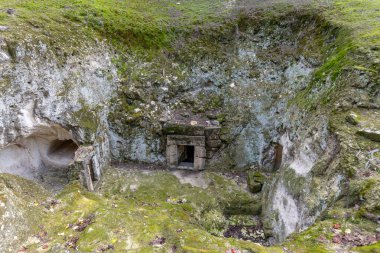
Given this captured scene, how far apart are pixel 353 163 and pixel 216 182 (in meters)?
5.01

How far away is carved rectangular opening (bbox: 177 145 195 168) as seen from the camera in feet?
33.0

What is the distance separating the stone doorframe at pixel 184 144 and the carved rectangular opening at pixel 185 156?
8.7 inches

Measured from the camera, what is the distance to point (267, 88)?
9.83 metres

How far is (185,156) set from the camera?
10.8 m

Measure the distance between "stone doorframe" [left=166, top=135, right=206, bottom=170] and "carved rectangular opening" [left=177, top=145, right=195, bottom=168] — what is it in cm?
22

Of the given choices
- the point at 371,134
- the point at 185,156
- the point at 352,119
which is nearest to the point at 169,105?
the point at 185,156

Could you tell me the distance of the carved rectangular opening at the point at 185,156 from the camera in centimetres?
1006

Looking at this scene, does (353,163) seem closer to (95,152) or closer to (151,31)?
(95,152)

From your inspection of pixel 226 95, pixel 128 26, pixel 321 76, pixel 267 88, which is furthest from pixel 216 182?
pixel 128 26

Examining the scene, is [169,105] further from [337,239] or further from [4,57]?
[337,239]

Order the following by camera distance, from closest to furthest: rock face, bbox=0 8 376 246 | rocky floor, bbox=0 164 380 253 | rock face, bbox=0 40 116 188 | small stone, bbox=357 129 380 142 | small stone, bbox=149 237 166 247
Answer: rocky floor, bbox=0 164 380 253 < small stone, bbox=149 237 166 247 < small stone, bbox=357 129 380 142 < rock face, bbox=0 40 116 188 < rock face, bbox=0 8 376 246

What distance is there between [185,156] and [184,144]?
1.32 metres

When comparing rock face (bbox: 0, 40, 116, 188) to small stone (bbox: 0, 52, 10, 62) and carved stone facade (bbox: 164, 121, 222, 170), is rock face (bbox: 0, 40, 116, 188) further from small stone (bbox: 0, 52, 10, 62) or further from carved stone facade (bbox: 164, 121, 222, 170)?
carved stone facade (bbox: 164, 121, 222, 170)

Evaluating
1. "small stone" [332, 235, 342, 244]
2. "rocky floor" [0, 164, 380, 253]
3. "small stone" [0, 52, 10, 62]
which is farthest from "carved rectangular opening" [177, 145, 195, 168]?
"small stone" [332, 235, 342, 244]
